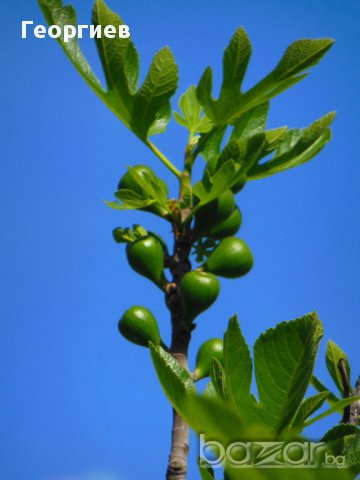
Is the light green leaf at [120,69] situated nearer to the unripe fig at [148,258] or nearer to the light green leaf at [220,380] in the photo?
the unripe fig at [148,258]

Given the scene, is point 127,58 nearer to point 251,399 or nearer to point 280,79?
Result: point 280,79

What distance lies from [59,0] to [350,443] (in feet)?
6.14

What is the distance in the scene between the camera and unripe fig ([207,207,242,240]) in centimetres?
240

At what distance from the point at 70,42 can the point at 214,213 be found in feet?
2.81

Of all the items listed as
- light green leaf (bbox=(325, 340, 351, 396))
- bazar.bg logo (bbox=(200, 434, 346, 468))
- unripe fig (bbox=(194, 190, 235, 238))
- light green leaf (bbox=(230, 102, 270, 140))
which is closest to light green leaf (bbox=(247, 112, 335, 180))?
light green leaf (bbox=(230, 102, 270, 140))

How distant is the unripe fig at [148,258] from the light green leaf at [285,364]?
3.91 feet

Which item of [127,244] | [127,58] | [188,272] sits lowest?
[188,272]

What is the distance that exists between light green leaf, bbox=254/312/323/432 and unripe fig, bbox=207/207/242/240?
1.34 metres

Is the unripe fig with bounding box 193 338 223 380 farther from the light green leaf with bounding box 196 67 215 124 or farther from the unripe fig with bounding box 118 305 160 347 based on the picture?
the light green leaf with bounding box 196 67 215 124

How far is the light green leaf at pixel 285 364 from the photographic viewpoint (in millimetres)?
998

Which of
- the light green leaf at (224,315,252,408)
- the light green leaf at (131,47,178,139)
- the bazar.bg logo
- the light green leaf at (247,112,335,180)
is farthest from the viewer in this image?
the light green leaf at (247,112,335,180)

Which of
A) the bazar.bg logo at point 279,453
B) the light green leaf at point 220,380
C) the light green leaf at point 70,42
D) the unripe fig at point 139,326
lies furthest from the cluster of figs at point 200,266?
the bazar.bg logo at point 279,453

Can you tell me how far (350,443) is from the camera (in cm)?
112

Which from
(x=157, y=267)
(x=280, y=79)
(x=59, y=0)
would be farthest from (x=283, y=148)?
(x=59, y=0)
